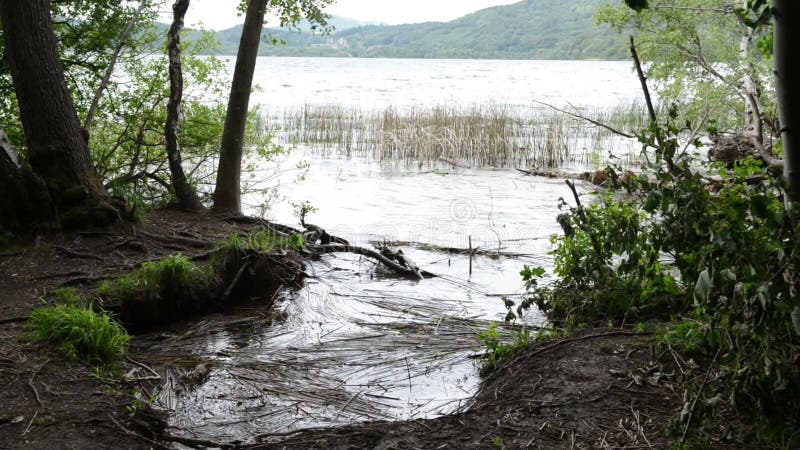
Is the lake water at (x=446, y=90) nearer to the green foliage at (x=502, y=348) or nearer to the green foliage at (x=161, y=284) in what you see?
the green foliage at (x=161, y=284)

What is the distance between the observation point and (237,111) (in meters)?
9.42

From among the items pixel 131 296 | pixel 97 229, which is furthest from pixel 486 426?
pixel 97 229

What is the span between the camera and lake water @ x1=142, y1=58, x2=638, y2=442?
4.91m

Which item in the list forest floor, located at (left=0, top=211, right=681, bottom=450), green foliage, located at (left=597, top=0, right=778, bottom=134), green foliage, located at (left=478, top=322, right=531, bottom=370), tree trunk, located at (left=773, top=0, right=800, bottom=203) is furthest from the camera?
green foliage, located at (left=597, top=0, right=778, bottom=134)

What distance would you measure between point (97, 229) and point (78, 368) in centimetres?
310

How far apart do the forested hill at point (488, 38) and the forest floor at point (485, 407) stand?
220 ft

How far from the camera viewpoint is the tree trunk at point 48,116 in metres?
7.16

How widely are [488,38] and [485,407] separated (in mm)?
103443

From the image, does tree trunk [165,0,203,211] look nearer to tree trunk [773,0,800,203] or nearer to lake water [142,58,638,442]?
lake water [142,58,638,442]

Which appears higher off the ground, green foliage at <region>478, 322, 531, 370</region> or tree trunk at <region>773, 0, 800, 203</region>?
tree trunk at <region>773, 0, 800, 203</region>

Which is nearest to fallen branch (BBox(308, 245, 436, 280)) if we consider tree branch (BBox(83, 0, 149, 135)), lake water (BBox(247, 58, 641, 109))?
tree branch (BBox(83, 0, 149, 135))

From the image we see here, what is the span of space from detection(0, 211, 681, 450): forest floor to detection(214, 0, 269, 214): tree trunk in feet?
14.4

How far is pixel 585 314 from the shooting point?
609 centimetres

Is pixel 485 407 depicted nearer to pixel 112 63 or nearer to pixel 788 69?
pixel 788 69
